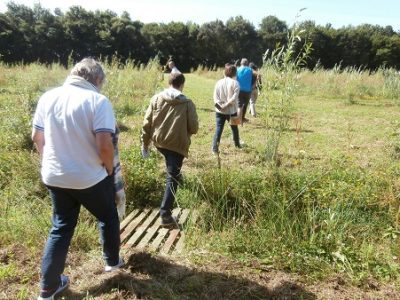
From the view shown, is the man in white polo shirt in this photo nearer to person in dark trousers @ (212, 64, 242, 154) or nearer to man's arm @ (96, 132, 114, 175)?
man's arm @ (96, 132, 114, 175)

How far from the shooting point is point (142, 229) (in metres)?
4.37

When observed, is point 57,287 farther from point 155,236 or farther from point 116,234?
point 155,236

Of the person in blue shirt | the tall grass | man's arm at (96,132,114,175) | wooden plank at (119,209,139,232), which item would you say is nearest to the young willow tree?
wooden plank at (119,209,139,232)

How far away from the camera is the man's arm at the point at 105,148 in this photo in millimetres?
2717

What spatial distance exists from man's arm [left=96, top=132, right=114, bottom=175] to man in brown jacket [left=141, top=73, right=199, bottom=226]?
4.67ft

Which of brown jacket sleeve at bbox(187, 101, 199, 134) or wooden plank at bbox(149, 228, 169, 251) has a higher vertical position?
brown jacket sleeve at bbox(187, 101, 199, 134)

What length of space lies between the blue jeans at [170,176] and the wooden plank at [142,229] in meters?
0.21

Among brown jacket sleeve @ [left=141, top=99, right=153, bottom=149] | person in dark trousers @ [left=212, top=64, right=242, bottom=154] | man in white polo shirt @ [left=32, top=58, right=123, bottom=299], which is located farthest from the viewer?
person in dark trousers @ [left=212, top=64, right=242, bottom=154]

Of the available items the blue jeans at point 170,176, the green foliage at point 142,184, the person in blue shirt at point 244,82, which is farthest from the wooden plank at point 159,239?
the person in blue shirt at point 244,82

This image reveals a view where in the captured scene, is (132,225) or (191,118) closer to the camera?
(191,118)

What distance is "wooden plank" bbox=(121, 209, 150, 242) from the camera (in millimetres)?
4250

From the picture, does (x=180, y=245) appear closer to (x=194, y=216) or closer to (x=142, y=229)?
(x=194, y=216)

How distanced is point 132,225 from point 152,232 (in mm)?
296

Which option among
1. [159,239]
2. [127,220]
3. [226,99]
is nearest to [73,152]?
[159,239]
